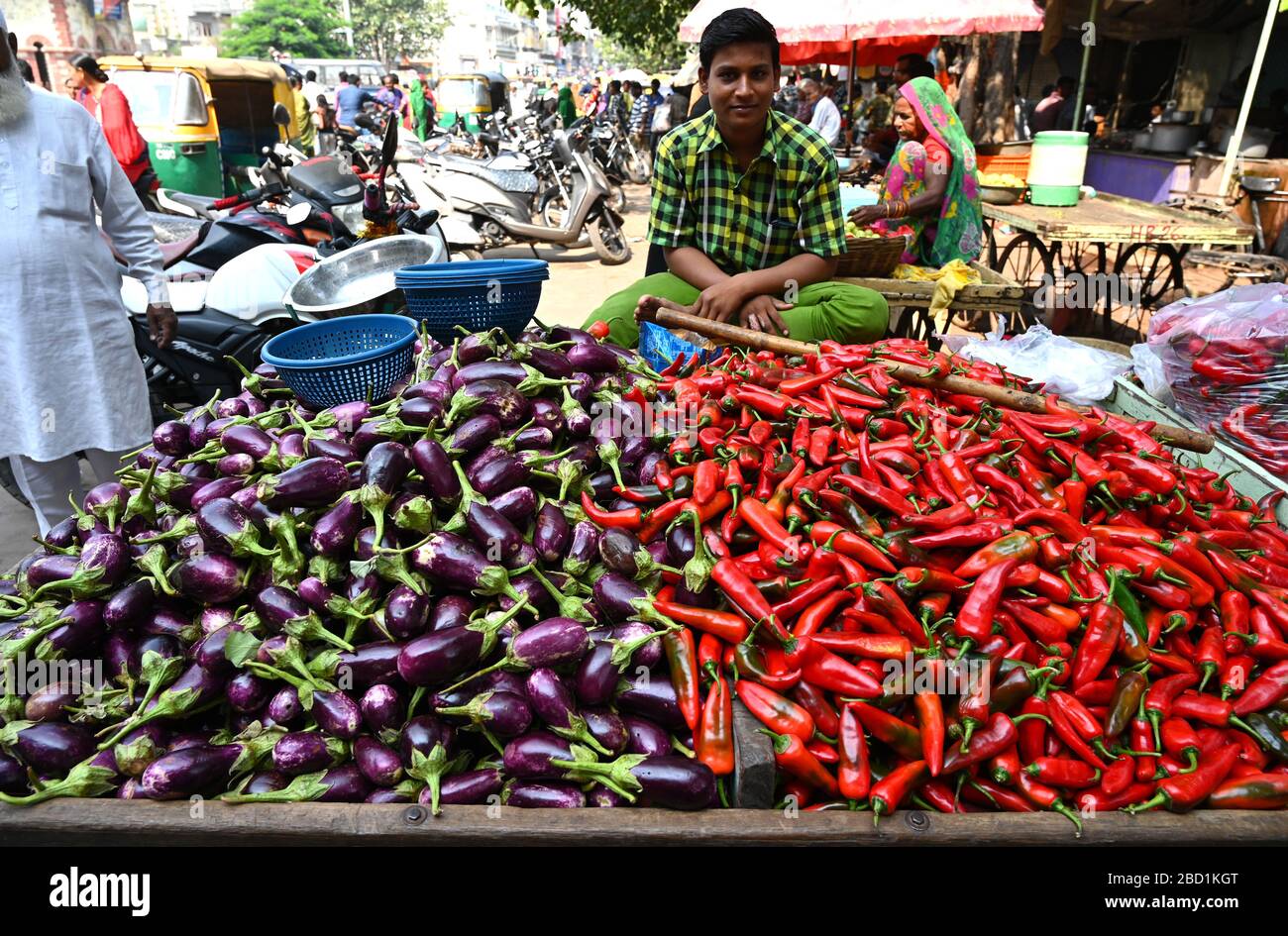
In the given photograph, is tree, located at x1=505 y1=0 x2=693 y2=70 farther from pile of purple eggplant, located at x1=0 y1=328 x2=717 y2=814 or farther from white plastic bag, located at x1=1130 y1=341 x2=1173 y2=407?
pile of purple eggplant, located at x1=0 y1=328 x2=717 y2=814

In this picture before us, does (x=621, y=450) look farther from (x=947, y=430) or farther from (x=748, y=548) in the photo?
→ (x=947, y=430)

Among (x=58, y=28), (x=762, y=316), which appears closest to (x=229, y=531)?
(x=762, y=316)

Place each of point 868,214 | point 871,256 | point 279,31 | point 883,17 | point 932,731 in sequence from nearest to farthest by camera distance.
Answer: point 932,731, point 871,256, point 868,214, point 883,17, point 279,31

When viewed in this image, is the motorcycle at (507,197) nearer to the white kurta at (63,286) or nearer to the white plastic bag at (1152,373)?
the white kurta at (63,286)

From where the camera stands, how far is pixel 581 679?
184 centimetres

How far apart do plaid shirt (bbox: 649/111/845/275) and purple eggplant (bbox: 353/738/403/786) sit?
2958mm

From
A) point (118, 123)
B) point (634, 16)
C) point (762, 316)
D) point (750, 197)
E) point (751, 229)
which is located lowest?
point (762, 316)

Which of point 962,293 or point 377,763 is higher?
point 962,293

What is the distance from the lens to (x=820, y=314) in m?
3.85

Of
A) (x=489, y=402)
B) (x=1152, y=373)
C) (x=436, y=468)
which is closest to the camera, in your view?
(x=436, y=468)

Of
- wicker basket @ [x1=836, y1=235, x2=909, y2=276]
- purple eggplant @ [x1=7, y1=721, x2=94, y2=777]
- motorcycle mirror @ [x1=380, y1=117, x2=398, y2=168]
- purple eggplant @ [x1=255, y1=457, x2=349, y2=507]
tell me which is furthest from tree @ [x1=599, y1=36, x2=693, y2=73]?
purple eggplant @ [x1=7, y1=721, x2=94, y2=777]

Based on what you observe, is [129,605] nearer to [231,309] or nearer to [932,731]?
[932,731]

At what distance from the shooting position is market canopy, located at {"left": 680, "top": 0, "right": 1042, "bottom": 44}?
292 inches

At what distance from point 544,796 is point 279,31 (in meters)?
66.8
